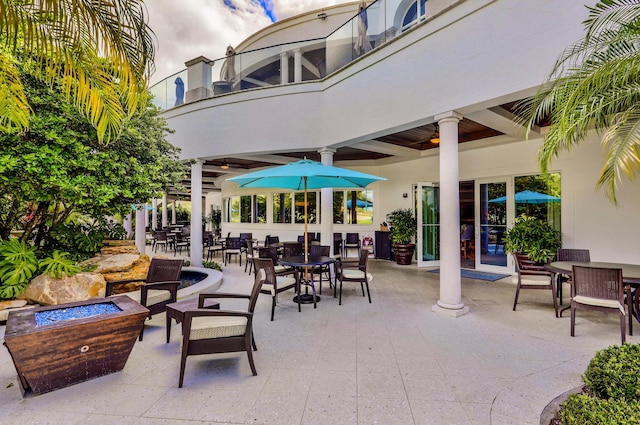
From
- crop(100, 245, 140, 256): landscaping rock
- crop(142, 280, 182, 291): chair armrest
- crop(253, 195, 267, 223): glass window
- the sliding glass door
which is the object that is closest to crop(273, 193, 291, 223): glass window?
crop(253, 195, 267, 223): glass window

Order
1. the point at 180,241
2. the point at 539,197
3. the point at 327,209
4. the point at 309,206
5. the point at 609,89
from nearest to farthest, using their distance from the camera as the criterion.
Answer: the point at 609,89, the point at 539,197, the point at 327,209, the point at 309,206, the point at 180,241

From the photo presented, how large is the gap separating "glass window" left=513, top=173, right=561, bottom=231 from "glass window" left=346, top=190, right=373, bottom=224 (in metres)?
4.72

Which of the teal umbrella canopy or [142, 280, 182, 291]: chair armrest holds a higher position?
the teal umbrella canopy

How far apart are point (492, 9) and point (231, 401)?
570 cm

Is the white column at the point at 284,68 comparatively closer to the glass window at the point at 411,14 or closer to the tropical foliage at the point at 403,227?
the glass window at the point at 411,14

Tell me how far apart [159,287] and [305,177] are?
9.58 ft

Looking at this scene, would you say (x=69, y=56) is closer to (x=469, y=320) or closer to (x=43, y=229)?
(x=43, y=229)

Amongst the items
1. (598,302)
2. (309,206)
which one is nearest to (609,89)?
(598,302)

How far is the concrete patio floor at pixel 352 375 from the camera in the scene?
94.8 inches

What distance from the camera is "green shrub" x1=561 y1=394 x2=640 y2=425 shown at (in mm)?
1724

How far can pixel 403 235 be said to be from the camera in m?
9.46

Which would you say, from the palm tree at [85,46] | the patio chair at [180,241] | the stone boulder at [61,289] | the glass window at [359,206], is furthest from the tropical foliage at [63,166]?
the glass window at [359,206]

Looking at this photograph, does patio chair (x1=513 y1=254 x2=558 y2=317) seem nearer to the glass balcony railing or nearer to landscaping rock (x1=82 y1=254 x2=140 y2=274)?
the glass balcony railing

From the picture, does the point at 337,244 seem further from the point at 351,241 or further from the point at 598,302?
the point at 598,302
